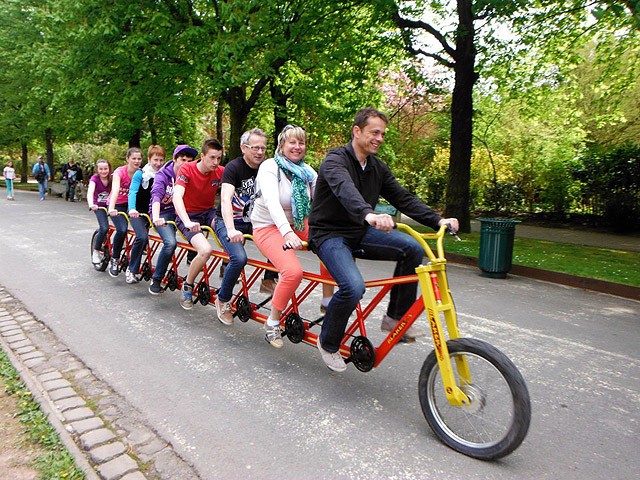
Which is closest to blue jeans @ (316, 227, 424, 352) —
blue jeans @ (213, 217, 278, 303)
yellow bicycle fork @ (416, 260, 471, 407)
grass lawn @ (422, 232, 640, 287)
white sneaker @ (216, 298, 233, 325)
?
yellow bicycle fork @ (416, 260, 471, 407)

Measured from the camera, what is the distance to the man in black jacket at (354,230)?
11.8 feet

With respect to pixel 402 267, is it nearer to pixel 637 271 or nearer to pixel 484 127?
pixel 637 271

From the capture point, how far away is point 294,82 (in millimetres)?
17625

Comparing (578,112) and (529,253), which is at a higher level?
(578,112)

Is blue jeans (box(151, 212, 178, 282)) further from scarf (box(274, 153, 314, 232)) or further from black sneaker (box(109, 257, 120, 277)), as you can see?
scarf (box(274, 153, 314, 232))

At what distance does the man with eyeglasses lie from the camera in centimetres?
495

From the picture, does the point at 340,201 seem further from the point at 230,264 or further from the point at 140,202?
the point at 140,202

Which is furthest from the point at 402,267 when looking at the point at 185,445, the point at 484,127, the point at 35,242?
the point at 484,127

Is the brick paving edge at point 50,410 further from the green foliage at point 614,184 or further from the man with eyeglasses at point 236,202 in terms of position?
the green foliage at point 614,184

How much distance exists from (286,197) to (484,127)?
16.9 meters

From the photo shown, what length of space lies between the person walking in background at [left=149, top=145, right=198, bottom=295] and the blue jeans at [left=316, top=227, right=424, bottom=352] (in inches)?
117

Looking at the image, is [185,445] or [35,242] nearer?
[185,445]

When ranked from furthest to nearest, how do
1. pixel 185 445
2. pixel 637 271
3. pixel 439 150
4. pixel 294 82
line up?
pixel 439 150, pixel 294 82, pixel 637 271, pixel 185 445

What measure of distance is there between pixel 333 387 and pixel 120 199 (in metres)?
5.23
